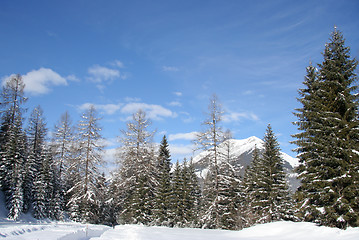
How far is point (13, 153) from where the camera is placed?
29391mm

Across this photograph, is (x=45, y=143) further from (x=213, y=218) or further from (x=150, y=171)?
(x=213, y=218)

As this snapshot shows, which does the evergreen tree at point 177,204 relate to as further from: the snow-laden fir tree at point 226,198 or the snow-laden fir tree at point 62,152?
the snow-laden fir tree at point 62,152

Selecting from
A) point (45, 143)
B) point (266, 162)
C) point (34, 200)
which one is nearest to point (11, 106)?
point (45, 143)

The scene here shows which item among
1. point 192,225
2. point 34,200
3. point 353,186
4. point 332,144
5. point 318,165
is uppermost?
point 332,144

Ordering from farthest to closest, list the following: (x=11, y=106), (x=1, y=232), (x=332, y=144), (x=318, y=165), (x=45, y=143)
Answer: (x=45, y=143) < (x=11, y=106) < (x=318, y=165) < (x=332, y=144) < (x=1, y=232)

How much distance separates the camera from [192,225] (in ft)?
89.6

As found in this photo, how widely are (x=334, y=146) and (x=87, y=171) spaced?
2363cm

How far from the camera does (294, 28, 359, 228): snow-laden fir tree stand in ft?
43.0

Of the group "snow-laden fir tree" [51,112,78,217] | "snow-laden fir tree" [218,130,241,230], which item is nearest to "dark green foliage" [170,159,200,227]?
"snow-laden fir tree" [218,130,241,230]

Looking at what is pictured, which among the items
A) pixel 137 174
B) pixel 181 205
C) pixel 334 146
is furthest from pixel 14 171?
pixel 334 146

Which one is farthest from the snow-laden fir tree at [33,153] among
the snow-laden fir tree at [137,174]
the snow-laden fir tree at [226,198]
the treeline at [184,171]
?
the snow-laden fir tree at [226,198]

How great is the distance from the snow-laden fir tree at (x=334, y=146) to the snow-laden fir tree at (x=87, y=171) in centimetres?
2088

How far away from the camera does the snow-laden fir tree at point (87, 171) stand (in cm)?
2633

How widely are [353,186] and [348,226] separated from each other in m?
2.13
